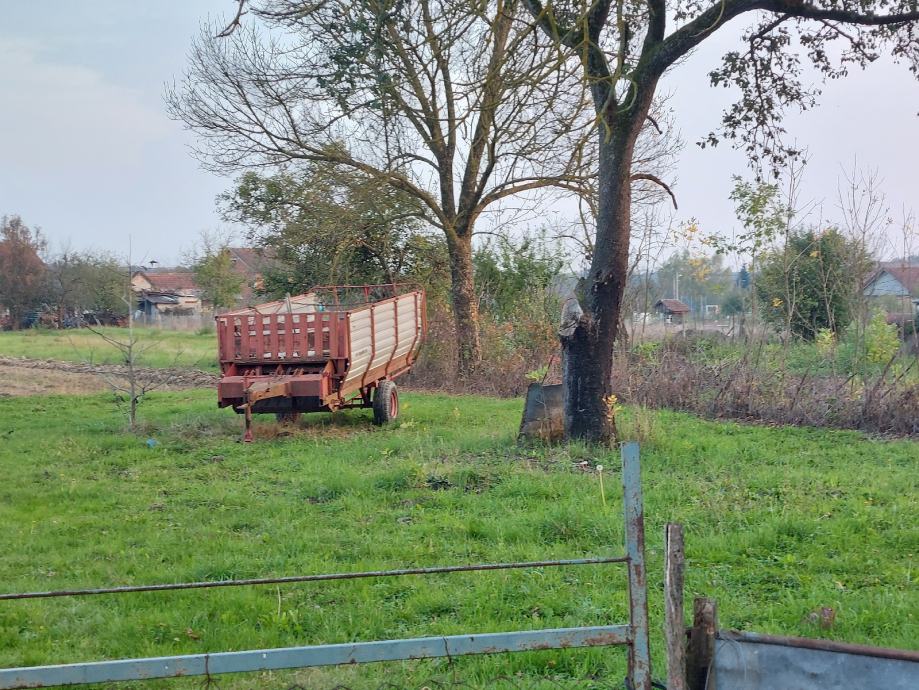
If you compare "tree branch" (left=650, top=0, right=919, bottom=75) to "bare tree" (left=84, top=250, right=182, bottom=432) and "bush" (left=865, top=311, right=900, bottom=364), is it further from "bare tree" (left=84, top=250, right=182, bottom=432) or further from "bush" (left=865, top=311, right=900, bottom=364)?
"bare tree" (left=84, top=250, right=182, bottom=432)

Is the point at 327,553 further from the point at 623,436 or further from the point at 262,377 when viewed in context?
the point at 262,377

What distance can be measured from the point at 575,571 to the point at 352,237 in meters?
15.3

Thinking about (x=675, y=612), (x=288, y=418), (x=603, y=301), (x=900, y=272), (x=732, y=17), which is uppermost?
(x=732, y=17)

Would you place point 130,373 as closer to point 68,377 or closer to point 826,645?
point 826,645

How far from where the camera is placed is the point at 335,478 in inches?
330

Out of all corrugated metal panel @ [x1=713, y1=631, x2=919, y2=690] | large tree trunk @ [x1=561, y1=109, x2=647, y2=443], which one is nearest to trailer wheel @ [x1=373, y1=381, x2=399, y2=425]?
large tree trunk @ [x1=561, y1=109, x2=647, y2=443]

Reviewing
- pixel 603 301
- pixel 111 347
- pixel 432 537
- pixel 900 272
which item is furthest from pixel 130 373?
pixel 111 347

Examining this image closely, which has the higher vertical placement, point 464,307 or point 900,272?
point 900,272

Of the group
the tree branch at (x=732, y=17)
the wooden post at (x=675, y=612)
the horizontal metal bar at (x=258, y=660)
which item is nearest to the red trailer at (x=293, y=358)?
the tree branch at (x=732, y=17)

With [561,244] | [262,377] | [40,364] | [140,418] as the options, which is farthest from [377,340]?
[40,364]

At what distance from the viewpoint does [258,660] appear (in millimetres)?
2641

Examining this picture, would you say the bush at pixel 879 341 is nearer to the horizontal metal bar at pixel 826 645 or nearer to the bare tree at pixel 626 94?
the bare tree at pixel 626 94

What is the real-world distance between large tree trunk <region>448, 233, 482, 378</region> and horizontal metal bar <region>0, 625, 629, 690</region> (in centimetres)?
1655

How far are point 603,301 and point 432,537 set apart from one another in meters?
4.35
